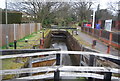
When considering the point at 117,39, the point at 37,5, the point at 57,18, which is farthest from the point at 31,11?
the point at 117,39

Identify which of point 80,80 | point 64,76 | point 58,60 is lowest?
point 80,80

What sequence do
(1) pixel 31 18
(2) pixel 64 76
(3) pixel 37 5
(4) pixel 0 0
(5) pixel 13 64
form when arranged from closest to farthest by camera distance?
(4) pixel 0 0 → (2) pixel 64 76 → (5) pixel 13 64 → (3) pixel 37 5 → (1) pixel 31 18

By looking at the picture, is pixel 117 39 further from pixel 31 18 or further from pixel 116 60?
pixel 31 18

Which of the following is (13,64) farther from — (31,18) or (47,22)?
(47,22)

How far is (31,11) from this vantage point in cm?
2873

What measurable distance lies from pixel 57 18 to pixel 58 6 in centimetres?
717

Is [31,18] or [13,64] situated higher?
[31,18]

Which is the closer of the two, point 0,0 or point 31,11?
point 0,0

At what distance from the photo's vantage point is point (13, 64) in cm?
424

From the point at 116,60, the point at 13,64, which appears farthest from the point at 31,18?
the point at 116,60

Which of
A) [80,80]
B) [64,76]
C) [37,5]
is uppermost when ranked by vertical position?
[37,5]

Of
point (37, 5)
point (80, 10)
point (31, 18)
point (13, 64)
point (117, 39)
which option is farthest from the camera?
point (80, 10)

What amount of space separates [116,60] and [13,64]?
301cm

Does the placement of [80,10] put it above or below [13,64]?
above
